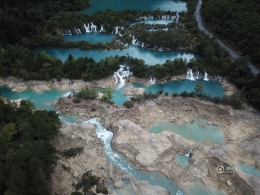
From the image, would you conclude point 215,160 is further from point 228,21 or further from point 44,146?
point 228,21

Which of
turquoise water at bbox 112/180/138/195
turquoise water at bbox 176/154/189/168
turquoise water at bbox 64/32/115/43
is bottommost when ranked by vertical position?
turquoise water at bbox 112/180/138/195

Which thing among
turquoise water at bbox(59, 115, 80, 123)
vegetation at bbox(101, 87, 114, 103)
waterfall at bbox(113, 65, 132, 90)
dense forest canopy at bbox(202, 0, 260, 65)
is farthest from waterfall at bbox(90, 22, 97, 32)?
turquoise water at bbox(59, 115, 80, 123)

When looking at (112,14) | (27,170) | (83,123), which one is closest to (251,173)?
(83,123)

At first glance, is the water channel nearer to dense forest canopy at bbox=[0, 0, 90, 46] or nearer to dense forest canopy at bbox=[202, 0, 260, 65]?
dense forest canopy at bbox=[0, 0, 90, 46]

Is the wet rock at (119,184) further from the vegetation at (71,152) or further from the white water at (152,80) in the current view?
the white water at (152,80)

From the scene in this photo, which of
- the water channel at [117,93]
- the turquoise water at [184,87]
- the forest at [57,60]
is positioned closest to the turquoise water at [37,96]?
the water channel at [117,93]

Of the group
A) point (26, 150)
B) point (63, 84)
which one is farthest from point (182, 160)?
point (63, 84)

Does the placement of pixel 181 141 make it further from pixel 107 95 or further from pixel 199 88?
pixel 107 95
